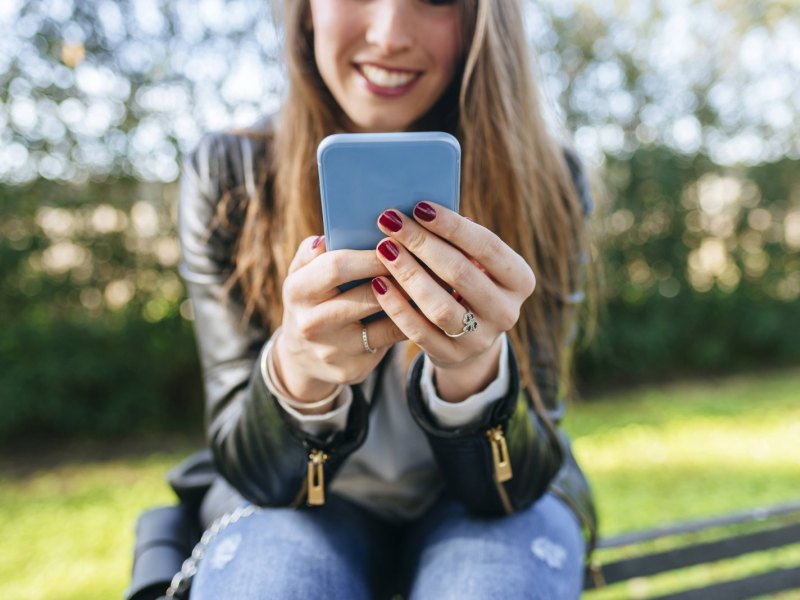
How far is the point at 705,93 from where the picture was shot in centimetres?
603

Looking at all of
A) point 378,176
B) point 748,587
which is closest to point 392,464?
point 378,176

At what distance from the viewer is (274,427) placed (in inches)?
49.1

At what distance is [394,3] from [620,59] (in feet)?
16.7

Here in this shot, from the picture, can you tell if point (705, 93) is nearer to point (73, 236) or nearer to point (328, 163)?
point (73, 236)

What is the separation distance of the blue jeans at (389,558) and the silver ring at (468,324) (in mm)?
500

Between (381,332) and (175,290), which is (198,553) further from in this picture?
(175,290)

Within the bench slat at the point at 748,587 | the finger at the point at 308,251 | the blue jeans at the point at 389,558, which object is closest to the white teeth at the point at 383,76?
the finger at the point at 308,251

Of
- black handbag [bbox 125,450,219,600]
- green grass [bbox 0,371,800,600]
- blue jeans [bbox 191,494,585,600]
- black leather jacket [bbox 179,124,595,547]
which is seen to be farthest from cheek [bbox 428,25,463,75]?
green grass [bbox 0,371,800,600]

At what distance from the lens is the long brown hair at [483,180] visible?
1494mm

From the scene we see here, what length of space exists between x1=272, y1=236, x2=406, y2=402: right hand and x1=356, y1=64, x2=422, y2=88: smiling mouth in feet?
1.70

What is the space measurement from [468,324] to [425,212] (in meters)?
0.19

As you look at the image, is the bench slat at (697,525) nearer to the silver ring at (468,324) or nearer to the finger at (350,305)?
the silver ring at (468,324)

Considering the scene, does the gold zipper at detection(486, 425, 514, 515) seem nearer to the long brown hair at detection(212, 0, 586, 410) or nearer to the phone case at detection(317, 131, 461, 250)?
the long brown hair at detection(212, 0, 586, 410)

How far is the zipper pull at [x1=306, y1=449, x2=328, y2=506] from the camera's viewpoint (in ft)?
4.16
